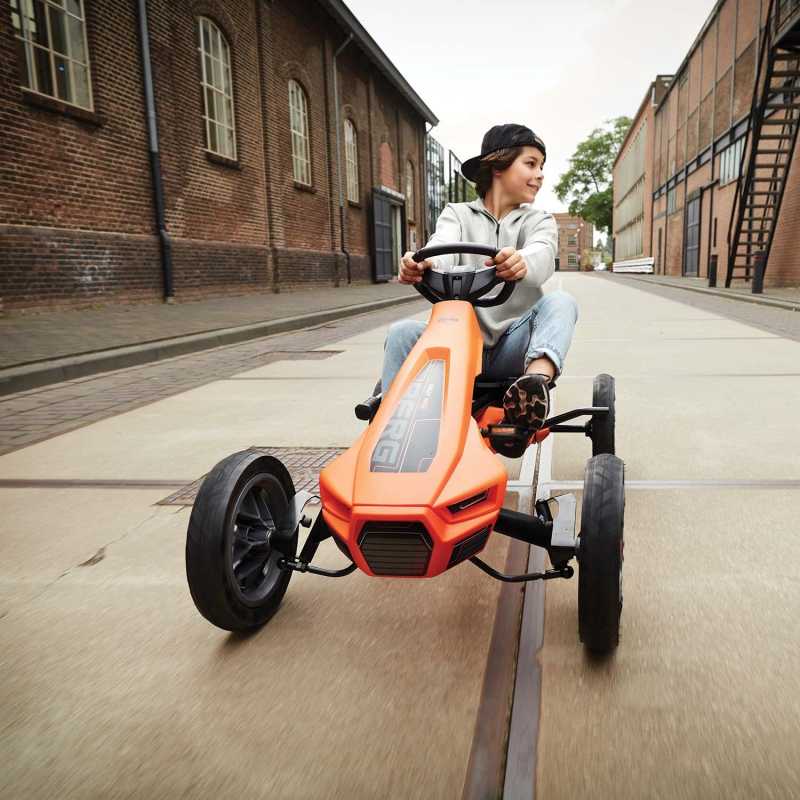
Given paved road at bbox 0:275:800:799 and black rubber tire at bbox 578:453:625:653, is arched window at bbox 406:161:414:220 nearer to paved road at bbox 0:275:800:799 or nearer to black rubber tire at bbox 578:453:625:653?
paved road at bbox 0:275:800:799

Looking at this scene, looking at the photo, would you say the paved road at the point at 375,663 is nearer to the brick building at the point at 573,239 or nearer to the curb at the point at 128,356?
the curb at the point at 128,356

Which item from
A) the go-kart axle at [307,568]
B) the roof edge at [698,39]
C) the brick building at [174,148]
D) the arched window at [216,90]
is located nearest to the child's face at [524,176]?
the go-kart axle at [307,568]

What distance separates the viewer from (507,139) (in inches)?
99.1

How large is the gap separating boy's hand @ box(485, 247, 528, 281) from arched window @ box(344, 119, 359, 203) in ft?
65.7

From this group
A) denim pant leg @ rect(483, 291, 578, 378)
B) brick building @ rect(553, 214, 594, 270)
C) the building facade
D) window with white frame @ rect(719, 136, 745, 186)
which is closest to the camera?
denim pant leg @ rect(483, 291, 578, 378)

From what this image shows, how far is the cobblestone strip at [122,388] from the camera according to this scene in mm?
3982

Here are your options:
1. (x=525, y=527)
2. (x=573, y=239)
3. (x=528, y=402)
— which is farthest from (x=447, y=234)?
(x=573, y=239)

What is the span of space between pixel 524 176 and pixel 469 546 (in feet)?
5.19

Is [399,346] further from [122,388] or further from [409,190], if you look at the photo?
[409,190]

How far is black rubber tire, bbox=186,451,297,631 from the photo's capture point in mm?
1511

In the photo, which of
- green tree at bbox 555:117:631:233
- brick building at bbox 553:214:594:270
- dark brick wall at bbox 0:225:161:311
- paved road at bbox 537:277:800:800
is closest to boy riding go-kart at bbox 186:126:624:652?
paved road at bbox 537:277:800:800

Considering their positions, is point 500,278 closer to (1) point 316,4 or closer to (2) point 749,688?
(2) point 749,688

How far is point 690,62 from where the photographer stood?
28672 millimetres

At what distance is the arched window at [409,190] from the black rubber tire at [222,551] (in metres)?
28.7
